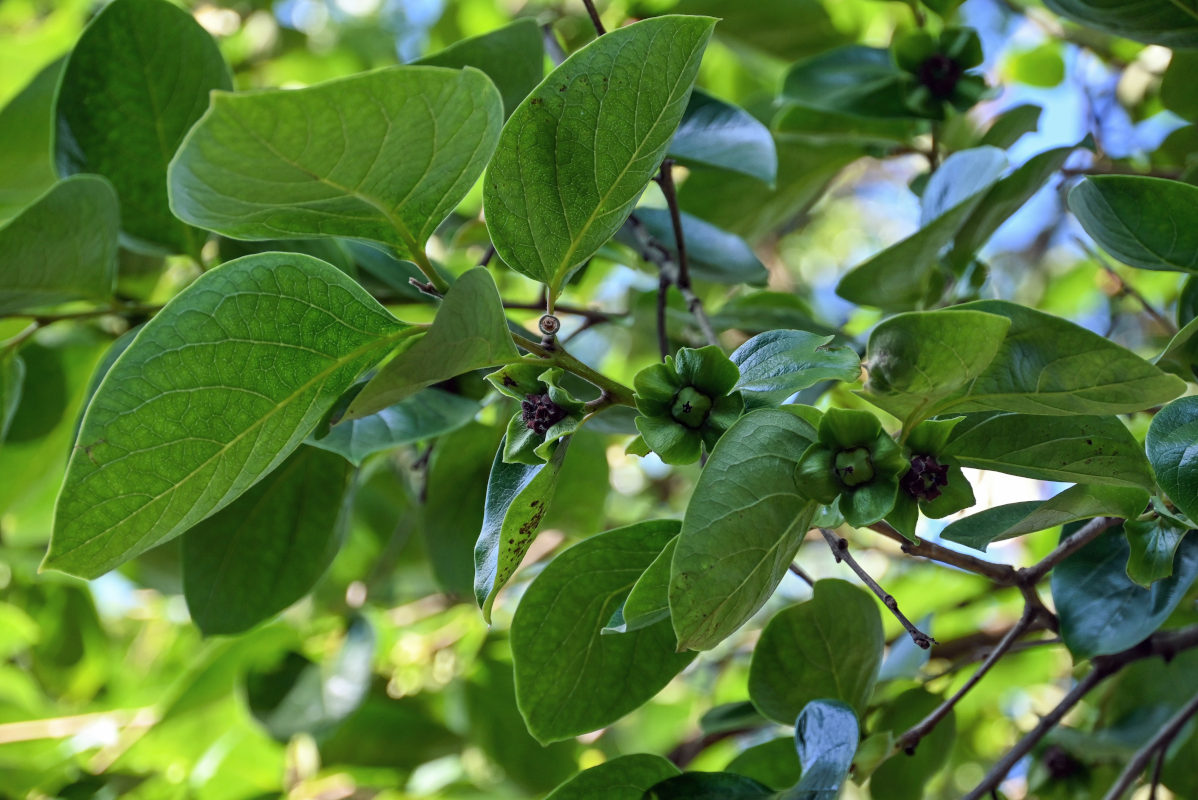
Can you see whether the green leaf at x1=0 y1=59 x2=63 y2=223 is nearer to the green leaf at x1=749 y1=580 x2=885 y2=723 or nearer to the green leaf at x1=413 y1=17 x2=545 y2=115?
the green leaf at x1=413 y1=17 x2=545 y2=115

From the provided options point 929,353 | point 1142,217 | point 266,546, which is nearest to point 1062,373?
point 929,353

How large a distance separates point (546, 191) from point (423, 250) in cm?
7

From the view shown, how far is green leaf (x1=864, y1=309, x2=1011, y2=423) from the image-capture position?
0.39 meters

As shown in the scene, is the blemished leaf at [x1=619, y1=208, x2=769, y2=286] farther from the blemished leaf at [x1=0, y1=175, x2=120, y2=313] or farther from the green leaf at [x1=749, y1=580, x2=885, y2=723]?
the blemished leaf at [x1=0, y1=175, x2=120, y2=313]

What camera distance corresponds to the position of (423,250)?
0.50 meters

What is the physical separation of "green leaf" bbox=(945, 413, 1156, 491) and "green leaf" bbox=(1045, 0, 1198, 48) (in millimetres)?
332

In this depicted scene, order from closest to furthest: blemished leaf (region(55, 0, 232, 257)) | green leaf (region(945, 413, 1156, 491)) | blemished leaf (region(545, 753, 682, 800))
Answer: green leaf (region(945, 413, 1156, 491)) → blemished leaf (region(545, 753, 682, 800)) → blemished leaf (region(55, 0, 232, 257))

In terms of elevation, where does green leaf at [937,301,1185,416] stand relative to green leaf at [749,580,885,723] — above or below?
above

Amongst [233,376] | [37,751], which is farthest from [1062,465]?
[37,751]

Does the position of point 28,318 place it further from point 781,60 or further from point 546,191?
point 781,60

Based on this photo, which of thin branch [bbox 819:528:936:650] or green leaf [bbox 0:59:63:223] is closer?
thin branch [bbox 819:528:936:650]

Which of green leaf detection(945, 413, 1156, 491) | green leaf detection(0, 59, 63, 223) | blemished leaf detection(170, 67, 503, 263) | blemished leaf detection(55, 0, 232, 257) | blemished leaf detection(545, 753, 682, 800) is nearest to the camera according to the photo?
blemished leaf detection(170, 67, 503, 263)

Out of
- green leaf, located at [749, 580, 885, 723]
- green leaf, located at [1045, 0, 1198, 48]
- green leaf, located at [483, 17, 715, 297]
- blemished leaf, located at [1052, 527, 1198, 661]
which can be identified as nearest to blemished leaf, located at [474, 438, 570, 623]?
green leaf, located at [483, 17, 715, 297]

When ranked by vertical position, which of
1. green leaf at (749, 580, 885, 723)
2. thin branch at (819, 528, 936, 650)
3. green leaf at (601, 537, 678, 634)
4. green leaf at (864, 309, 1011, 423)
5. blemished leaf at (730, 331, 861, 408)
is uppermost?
green leaf at (864, 309, 1011, 423)
